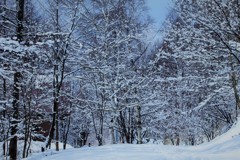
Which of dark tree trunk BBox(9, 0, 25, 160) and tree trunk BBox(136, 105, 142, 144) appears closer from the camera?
dark tree trunk BBox(9, 0, 25, 160)

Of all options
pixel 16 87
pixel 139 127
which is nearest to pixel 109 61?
pixel 139 127

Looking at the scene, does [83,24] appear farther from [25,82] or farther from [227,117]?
[227,117]

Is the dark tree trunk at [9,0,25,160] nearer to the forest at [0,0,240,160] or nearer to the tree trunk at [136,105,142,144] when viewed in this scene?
the forest at [0,0,240,160]

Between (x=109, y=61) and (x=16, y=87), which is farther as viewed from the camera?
(x=109, y=61)

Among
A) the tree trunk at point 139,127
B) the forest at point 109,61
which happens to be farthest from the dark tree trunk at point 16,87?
the tree trunk at point 139,127

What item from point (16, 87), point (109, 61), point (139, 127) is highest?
point (109, 61)

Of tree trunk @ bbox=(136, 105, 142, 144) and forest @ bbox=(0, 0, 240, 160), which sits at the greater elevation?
forest @ bbox=(0, 0, 240, 160)

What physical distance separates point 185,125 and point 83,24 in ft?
52.5

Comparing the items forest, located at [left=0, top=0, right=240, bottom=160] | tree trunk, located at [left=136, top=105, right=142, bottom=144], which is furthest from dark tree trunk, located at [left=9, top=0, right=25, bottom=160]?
tree trunk, located at [left=136, top=105, right=142, bottom=144]

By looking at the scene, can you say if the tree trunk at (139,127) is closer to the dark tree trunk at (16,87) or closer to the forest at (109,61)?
the forest at (109,61)

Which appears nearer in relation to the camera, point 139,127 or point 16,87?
point 16,87

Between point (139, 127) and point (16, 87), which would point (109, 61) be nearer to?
point (139, 127)

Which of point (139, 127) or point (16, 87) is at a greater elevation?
point (16, 87)

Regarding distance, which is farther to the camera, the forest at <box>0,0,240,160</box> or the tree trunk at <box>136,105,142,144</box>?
the tree trunk at <box>136,105,142,144</box>
